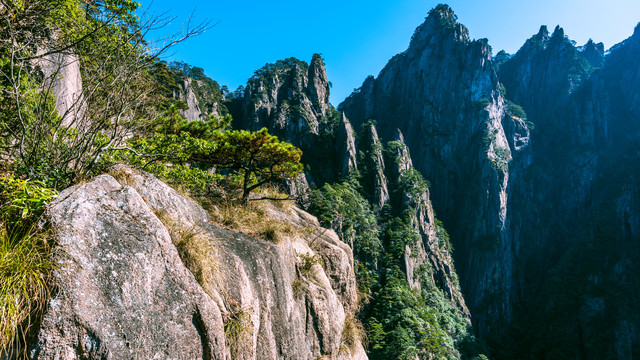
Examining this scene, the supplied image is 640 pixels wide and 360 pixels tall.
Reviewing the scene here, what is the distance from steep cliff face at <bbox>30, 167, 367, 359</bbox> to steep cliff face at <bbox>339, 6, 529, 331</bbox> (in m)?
58.6

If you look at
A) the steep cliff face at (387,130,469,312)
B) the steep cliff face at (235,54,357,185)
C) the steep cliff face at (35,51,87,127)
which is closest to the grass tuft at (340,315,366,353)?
the steep cliff face at (35,51,87,127)

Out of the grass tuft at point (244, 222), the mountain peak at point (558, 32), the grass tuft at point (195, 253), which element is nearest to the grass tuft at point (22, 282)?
the grass tuft at point (195, 253)

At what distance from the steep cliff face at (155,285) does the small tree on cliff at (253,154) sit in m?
2.25

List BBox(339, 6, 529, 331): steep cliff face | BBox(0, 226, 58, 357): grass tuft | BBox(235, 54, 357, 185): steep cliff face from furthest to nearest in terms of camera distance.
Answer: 1. BBox(339, 6, 529, 331): steep cliff face
2. BBox(235, 54, 357, 185): steep cliff face
3. BBox(0, 226, 58, 357): grass tuft

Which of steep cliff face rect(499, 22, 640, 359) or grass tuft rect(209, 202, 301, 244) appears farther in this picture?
steep cliff face rect(499, 22, 640, 359)

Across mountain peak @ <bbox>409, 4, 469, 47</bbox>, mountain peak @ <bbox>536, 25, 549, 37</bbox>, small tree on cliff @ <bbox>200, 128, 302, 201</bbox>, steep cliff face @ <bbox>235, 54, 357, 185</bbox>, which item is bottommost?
small tree on cliff @ <bbox>200, 128, 302, 201</bbox>

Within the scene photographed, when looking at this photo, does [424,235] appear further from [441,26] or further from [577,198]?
[441,26]

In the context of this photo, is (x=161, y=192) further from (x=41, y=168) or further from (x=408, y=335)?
(x=408, y=335)

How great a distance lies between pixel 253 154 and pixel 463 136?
65878 mm

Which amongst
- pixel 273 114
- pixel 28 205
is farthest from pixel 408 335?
pixel 273 114

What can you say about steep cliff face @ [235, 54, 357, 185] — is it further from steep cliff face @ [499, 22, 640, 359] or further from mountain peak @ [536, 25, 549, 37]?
mountain peak @ [536, 25, 549, 37]

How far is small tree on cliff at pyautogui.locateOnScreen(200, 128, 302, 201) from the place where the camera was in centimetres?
645

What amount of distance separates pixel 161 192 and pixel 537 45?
106672 millimetres

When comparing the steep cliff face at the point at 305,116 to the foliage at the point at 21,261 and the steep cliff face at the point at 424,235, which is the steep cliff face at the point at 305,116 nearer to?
the steep cliff face at the point at 424,235
